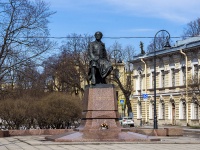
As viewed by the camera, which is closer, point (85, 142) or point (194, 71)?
point (85, 142)

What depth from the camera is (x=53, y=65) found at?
64.0 m

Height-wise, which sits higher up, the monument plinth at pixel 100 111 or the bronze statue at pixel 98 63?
the bronze statue at pixel 98 63

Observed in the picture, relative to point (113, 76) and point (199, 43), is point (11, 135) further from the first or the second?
point (113, 76)

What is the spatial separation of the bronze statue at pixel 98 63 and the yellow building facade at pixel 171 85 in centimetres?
2180

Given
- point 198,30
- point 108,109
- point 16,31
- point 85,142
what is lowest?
point 85,142

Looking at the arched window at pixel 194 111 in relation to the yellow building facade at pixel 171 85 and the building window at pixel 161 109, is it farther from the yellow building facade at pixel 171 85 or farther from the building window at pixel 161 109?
the building window at pixel 161 109

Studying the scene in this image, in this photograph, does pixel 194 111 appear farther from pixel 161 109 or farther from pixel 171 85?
pixel 161 109

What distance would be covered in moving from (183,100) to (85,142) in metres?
33.6

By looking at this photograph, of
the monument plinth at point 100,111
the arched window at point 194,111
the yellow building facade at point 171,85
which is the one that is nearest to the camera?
the monument plinth at point 100,111

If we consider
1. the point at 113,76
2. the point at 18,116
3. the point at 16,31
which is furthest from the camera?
the point at 113,76

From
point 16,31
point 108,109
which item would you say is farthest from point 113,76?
point 108,109

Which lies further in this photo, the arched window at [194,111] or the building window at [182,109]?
the building window at [182,109]

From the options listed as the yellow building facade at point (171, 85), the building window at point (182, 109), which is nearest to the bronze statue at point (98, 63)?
the yellow building facade at point (171, 85)

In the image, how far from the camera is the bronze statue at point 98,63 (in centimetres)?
2461
